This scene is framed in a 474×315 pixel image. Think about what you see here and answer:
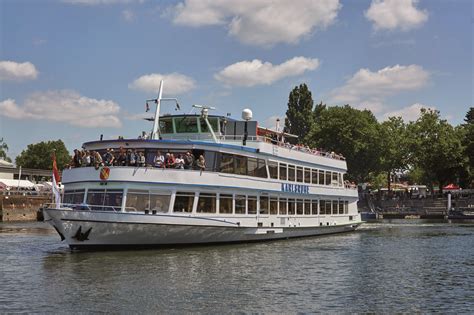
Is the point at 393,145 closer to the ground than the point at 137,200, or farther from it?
farther from it

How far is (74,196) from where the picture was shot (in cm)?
3228

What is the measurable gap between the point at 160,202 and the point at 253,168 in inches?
304

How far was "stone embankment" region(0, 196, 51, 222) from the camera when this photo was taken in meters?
71.5

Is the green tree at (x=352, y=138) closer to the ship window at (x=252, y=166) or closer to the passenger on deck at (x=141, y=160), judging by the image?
the ship window at (x=252, y=166)

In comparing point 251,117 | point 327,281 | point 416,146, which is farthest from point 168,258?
point 416,146

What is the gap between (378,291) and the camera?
2081 cm

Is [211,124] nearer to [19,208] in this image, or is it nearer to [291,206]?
[291,206]

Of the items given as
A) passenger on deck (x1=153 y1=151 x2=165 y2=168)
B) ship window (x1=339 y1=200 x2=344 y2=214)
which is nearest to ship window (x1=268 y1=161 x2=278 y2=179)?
passenger on deck (x1=153 y1=151 x2=165 y2=168)

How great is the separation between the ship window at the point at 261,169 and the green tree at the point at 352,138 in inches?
2515

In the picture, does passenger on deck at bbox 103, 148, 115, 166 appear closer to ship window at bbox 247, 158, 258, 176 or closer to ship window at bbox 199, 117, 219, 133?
ship window at bbox 199, 117, 219, 133

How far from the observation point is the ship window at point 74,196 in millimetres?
31659

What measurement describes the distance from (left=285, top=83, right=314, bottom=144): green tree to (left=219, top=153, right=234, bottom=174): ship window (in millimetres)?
83499

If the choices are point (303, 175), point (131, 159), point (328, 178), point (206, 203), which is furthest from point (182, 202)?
point (328, 178)

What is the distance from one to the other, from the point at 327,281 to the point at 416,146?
73913 millimetres
